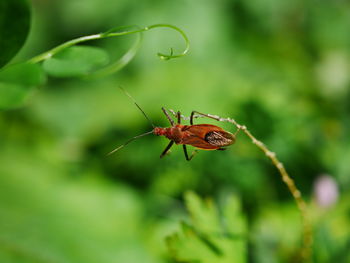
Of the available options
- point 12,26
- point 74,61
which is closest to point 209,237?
point 74,61

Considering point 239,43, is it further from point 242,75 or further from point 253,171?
point 253,171

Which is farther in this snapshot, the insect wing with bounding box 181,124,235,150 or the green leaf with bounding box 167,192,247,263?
the green leaf with bounding box 167,192,247,263

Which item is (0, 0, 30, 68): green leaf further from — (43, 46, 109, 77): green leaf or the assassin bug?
the assassin bug

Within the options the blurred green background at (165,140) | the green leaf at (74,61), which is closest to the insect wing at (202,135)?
the green leaf at (74,61)

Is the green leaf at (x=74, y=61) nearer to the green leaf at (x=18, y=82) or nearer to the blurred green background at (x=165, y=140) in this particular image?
the green leaf at (x=18, y=82)

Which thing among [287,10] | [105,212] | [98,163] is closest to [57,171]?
[98,163]

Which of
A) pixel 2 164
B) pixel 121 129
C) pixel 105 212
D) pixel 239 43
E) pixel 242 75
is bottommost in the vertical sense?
pixel 105 212

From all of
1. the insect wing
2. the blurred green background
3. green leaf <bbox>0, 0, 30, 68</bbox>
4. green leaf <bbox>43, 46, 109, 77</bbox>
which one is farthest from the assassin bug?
the blurred green background

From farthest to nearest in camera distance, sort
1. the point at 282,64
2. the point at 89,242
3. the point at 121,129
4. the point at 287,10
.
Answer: the point at 287,10
the point at 282,64
the point at 121,129
the point at 89,242
